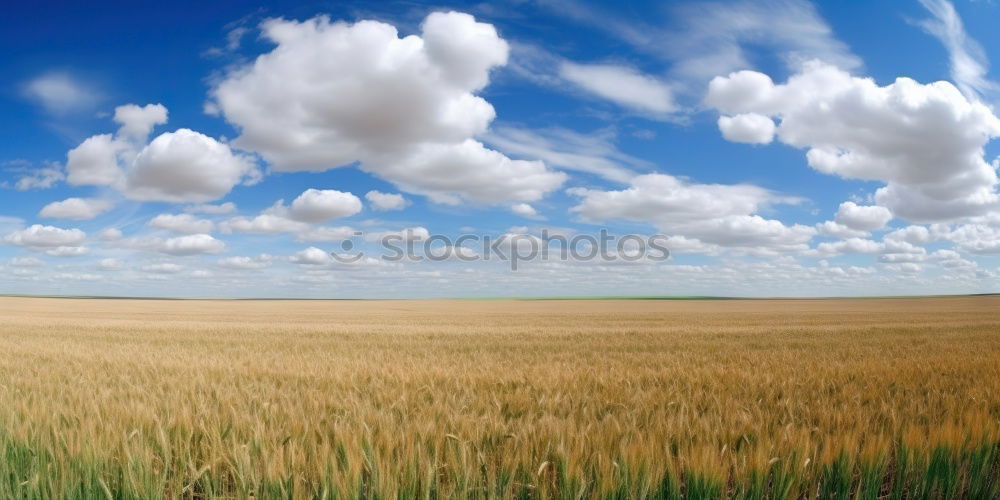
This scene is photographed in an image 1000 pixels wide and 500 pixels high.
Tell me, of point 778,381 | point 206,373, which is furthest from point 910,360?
point 206,373

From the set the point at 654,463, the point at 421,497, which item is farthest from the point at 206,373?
the point at 654,463

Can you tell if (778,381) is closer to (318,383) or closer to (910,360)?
(910,360)

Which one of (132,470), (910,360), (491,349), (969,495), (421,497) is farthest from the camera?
(491,349)

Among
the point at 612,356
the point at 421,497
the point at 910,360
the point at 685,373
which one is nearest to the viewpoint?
the point at 421,497

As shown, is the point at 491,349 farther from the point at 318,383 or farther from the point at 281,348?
the point at 318,383

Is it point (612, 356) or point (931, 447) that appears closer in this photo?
point (931, 447)

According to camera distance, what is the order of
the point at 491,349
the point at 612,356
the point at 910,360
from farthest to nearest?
the point at 491,349 → the point at 612,356 → the point at 910,360

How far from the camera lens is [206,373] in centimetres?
936

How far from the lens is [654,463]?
3717mm

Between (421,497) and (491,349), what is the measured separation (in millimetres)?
11954

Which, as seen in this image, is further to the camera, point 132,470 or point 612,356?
point 612,356

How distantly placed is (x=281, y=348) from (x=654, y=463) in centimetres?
1391

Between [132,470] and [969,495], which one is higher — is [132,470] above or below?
above

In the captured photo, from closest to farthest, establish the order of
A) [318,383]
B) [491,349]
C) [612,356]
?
1. [318,383]
2. [612,356]
3. [491,349]
